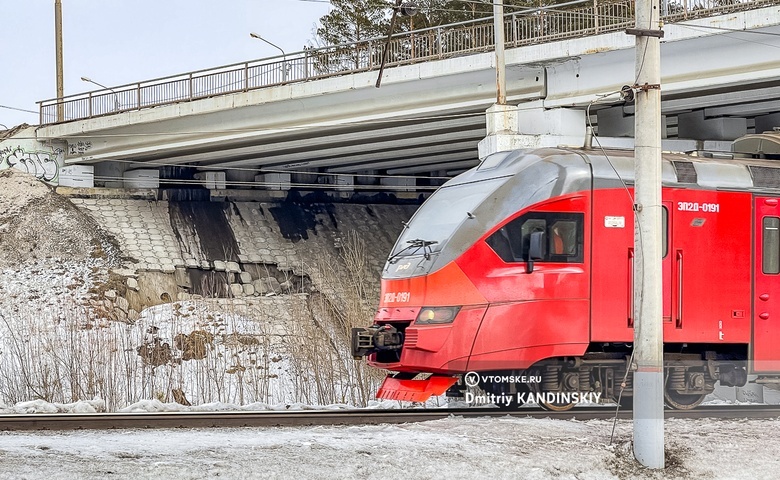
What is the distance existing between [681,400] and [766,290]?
5.93 ft

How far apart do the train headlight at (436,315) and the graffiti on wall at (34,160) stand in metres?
28.5

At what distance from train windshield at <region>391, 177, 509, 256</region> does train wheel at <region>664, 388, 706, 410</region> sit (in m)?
3.47

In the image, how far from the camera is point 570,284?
12.8m

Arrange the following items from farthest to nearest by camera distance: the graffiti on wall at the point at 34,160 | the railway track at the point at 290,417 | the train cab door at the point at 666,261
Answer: the graffiti on wall at the point at 34,160 < the train cab door at the point at 666,261 < the railway track at the point at 290,417

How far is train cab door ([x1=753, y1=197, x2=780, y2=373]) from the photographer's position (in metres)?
13.7

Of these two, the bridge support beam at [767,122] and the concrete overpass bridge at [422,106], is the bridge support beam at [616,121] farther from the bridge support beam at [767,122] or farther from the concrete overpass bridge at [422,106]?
the bridge support beam at [767,122]

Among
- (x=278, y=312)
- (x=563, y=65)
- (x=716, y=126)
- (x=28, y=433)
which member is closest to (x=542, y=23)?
(x=563, y=65)

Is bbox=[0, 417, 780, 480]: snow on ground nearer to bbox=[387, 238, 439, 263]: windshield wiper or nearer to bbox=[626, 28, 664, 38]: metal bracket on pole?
bbox=[387, 238, 439, 263]: windshield wiper

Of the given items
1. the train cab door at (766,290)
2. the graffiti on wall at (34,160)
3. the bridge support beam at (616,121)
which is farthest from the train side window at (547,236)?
the graffiti on wall at (34,160)

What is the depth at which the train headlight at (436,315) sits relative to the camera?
12453 mm

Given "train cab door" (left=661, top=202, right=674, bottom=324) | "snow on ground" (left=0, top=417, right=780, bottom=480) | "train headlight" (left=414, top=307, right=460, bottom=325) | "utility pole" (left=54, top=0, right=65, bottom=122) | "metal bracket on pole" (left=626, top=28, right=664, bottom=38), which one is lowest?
"snow on ground" (left=0, top=417, right=780, bottom=480)

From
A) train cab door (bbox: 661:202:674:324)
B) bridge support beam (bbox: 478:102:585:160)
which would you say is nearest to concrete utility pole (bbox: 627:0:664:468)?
train cab door (bbox: 661:202:674:324)

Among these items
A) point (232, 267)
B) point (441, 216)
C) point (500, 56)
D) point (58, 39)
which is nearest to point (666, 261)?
point (441, 216)

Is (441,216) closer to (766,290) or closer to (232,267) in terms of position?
(766,290)
